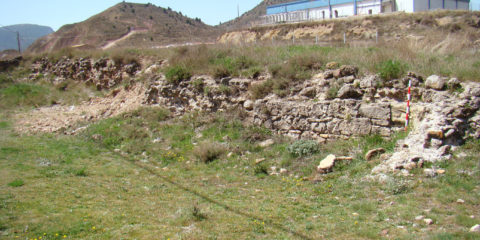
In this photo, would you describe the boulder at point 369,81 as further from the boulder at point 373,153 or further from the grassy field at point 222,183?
the boulder at point 373,153

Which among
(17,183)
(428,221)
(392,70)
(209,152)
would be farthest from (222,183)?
(392,70)

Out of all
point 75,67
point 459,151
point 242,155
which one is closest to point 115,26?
point 75,67

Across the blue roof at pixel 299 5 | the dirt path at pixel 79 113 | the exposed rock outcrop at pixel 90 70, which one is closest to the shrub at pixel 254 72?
the dirt path at pixel 79 113

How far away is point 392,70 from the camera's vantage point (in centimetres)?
911

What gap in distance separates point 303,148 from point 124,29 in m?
40.8

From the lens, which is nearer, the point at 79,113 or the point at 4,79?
the point at 79,113

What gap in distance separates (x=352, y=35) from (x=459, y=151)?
21.7 m

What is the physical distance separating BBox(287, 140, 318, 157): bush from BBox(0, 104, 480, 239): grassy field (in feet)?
0.32

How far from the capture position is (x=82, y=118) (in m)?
15.7

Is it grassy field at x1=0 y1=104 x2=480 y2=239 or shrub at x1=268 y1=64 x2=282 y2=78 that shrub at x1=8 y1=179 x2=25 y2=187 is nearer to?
grassy field at x1=0 y1=104 x2=480 y2=239

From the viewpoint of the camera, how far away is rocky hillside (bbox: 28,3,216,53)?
38.7 meters

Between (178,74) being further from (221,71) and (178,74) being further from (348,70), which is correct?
(348,70)

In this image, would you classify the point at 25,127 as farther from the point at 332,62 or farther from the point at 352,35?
the point at 352,35

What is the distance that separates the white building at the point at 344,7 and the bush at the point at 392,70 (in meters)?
23.5
